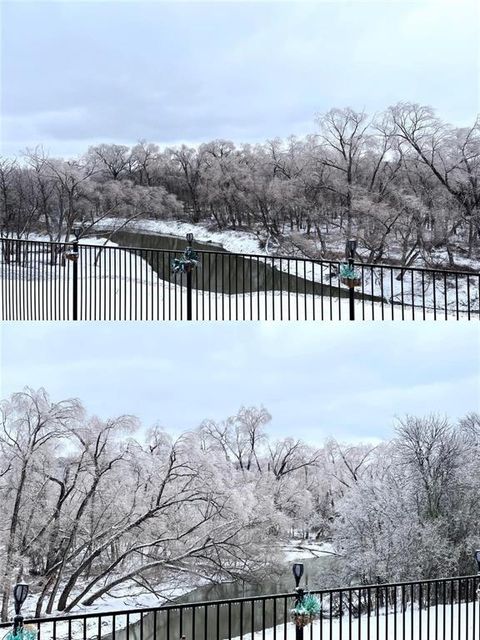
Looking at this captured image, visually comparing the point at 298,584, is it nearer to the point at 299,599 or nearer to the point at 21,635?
the point at 299,599

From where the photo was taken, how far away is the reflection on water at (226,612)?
10.4 meters

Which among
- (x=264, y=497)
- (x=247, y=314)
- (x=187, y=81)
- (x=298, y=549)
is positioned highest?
(x=187, y=81)

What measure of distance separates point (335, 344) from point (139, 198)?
7814 mm

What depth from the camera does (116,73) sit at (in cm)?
1923

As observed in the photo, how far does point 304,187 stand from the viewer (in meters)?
20.5

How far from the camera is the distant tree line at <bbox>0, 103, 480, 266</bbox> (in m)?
19.7

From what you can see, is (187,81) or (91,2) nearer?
(91,2)

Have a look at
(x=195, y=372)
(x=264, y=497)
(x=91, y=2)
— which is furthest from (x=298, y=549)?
(x=91, y=2)

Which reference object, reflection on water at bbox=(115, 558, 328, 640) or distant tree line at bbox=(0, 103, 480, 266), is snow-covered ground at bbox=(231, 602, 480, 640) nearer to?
reflection on water at bbox=(115, 558, 328, 640)

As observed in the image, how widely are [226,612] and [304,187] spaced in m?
12.1

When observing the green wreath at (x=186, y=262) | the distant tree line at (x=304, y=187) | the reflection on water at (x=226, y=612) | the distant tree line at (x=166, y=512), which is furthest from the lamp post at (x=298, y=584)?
the distant tree line at (x=304, y=187)

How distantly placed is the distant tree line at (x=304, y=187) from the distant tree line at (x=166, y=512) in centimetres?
750

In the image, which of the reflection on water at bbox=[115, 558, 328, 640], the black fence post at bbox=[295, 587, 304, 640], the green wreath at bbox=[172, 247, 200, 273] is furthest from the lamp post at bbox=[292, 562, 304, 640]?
the reflection on water at bbox=[115, 558, 328, 640]

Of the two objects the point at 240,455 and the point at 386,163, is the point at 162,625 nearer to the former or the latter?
the point at 240,455
